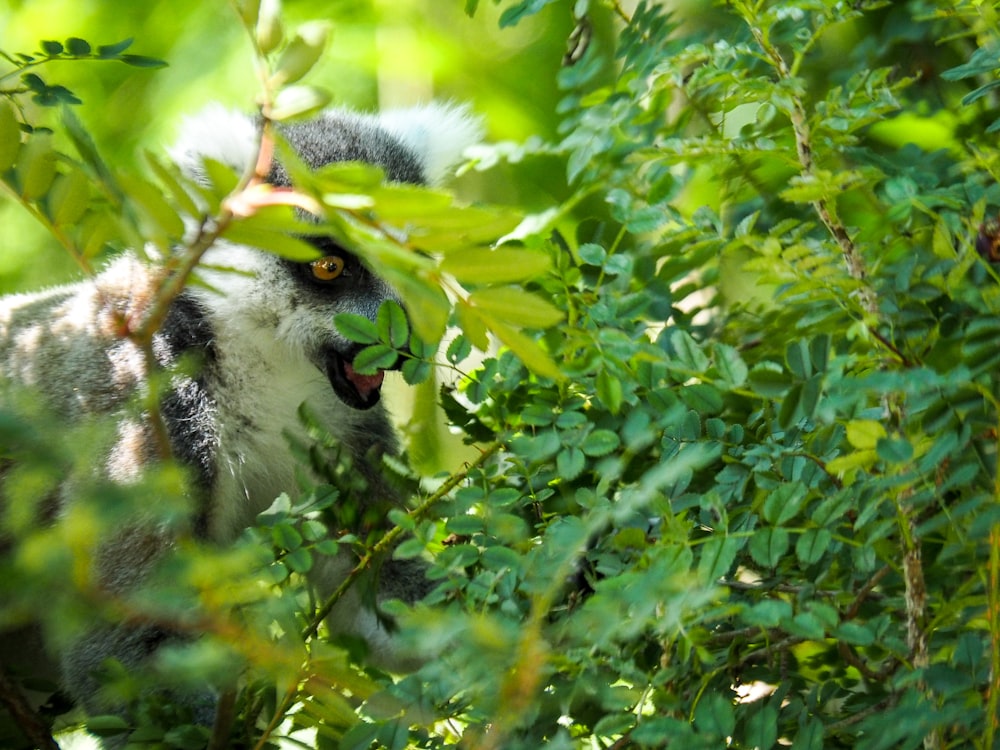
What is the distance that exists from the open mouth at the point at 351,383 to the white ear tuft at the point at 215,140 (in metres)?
0.46

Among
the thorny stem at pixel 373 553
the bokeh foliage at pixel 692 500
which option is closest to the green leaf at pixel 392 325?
the bokeh foliage at pixel 692 500

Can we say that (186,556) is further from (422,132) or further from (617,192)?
(422,132)

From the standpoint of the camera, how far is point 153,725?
1174mm

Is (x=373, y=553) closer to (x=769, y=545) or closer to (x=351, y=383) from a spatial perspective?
(x=769, y=545)

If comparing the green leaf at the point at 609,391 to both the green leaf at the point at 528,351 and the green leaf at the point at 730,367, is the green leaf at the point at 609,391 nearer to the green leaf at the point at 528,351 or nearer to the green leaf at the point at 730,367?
the green leaf at the point at 730,367

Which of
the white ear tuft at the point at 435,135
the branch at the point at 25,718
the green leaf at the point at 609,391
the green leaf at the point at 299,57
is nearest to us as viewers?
the green leaf at the point at 299,57

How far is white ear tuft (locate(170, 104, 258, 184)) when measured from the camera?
2230 mm

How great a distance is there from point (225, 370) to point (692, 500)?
1.33 meters

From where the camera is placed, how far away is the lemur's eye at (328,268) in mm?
2154

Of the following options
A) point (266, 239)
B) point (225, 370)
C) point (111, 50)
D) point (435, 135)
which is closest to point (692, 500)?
point (266, 239)

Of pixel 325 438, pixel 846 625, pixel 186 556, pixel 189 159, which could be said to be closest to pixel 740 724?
pixel 846 625

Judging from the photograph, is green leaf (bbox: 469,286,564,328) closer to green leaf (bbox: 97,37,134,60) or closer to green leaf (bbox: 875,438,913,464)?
green leaf (bbox: 875,438,913,464)

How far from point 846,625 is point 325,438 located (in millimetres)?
754

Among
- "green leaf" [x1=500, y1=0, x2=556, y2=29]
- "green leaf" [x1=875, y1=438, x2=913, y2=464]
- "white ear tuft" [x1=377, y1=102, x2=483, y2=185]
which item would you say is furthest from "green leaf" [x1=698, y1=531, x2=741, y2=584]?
Answer: "white ear tuft" [x1=377, y1=102, x2=483, y2=185]
